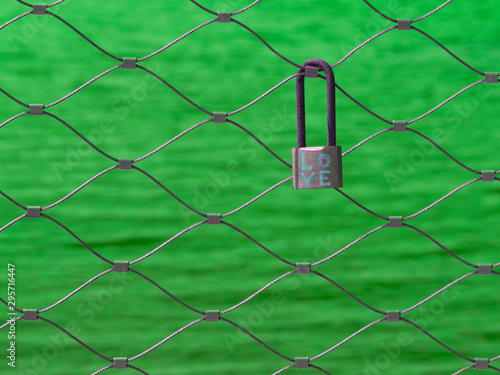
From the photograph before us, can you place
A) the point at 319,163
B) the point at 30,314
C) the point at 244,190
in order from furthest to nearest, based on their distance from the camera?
the point at 244,190 < the point at 30,314 < the point at 319,163

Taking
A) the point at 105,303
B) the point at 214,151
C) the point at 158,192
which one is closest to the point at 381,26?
the point at 214,151

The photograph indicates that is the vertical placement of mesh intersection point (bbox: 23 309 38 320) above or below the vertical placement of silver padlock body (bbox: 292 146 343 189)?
below

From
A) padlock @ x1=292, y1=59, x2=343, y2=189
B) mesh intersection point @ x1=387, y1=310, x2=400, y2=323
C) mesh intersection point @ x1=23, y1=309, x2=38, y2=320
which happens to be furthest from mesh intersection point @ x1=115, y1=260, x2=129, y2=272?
mesh intersection point @ x1=387, y1=310, x2=400, y2=323

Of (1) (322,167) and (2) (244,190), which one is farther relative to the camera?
(2) (244,190)

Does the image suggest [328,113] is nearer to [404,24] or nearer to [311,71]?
[311,71]

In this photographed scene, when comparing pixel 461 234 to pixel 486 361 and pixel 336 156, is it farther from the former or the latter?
pixel 336 156

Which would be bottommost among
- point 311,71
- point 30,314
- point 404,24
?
point 30,314

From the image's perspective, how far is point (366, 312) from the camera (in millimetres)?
1584

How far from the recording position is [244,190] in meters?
1.67

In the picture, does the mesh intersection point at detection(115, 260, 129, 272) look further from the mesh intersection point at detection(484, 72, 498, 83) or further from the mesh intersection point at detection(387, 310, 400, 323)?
the mesh intersection point at detection(484, 72, 498, 83)

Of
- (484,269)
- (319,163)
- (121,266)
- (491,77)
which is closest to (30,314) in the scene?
(121,266)

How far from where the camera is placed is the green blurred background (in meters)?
1.55

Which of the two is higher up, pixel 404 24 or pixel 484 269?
pixel 404 24

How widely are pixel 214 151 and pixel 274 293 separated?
35cm
